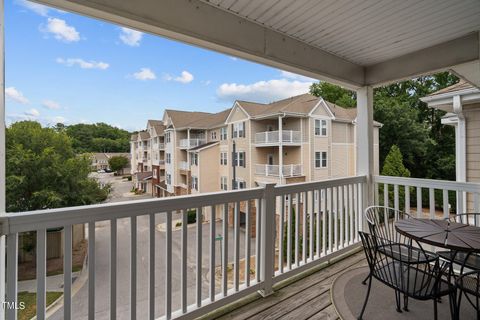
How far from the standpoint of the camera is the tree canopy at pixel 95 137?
185 inches

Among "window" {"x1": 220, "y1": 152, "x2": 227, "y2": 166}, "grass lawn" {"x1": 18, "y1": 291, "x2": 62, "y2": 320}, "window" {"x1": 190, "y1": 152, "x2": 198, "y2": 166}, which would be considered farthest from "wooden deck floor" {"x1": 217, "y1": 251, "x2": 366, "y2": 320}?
"window" {"x1": 190, "y1": 152, "x2": 198, "y2": 166}

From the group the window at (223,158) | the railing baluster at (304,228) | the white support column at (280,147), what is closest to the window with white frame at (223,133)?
the window at (223,158)

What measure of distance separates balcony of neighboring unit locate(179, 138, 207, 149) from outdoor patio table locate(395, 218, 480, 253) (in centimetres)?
952

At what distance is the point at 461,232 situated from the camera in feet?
6.17

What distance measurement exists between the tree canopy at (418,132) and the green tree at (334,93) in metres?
1.61

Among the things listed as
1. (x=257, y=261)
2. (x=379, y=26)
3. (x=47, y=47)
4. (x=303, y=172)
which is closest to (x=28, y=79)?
(x=47, y=47)

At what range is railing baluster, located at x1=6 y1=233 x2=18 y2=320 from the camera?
122 centimetres

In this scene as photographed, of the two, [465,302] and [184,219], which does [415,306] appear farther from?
[184,219]

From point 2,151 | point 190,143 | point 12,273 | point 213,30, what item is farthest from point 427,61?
point 190,143

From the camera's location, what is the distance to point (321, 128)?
1078cm

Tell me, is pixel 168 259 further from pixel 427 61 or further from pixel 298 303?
pixel 427 61

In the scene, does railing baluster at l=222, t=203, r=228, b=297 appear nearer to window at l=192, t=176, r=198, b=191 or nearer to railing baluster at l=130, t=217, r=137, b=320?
railing baluster at l=130, t=217, r=137, b=320

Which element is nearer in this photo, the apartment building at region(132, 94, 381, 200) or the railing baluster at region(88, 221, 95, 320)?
the railing baluster at region(88, 221, 95, 320)

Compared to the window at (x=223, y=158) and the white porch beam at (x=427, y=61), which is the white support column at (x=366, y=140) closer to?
the white porch beam at (x=427, y=61)
